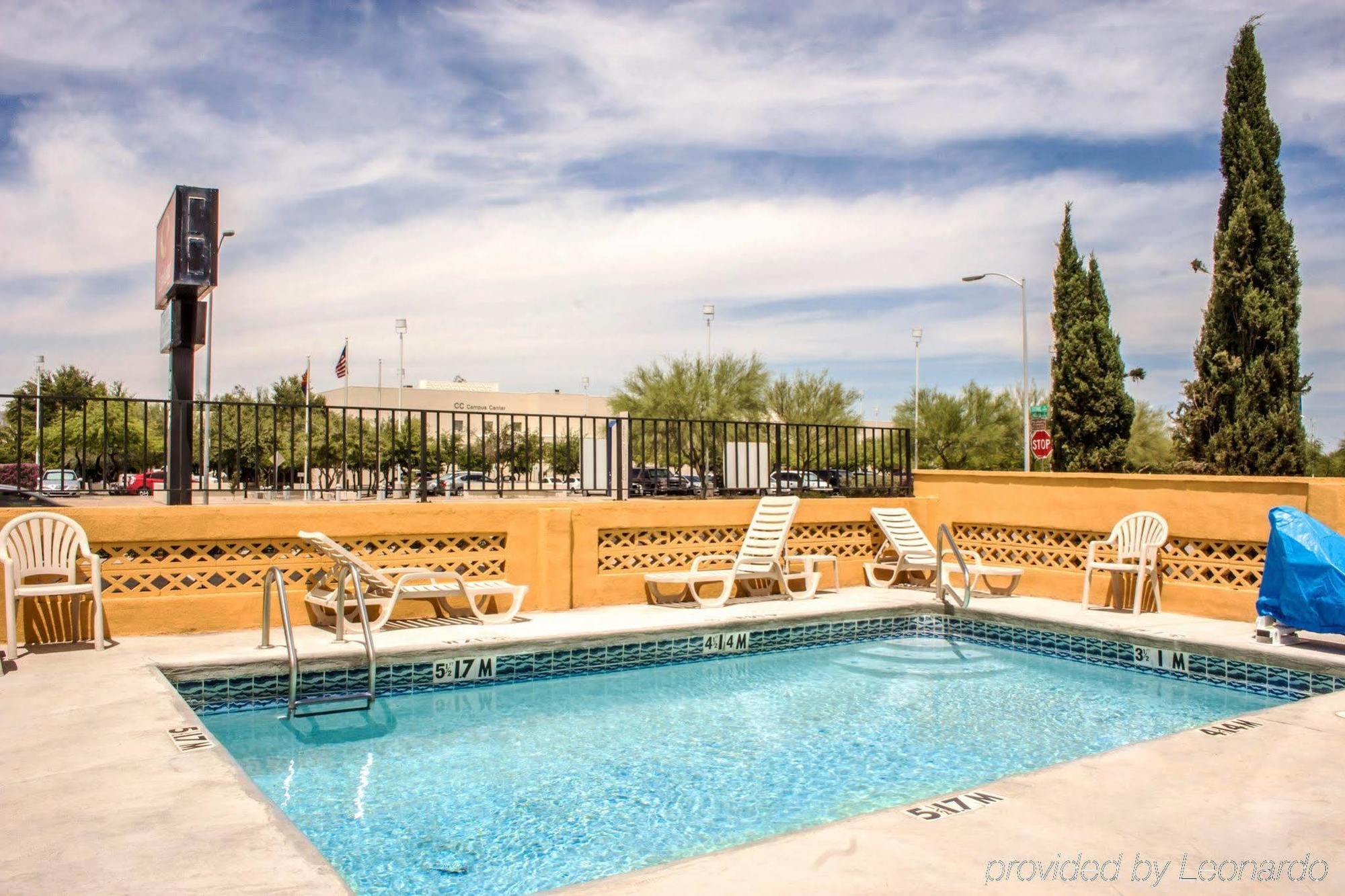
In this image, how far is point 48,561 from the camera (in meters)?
7.16

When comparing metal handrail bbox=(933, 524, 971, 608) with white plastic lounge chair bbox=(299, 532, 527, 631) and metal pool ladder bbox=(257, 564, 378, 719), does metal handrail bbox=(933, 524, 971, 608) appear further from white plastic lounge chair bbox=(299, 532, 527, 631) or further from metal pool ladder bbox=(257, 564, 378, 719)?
metal pool ladder bbox=(257, 564, 378, 719)

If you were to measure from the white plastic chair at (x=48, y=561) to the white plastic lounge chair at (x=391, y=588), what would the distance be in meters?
1.51

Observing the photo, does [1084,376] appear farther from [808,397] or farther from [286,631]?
[286,631]

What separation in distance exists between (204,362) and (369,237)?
40.4ft

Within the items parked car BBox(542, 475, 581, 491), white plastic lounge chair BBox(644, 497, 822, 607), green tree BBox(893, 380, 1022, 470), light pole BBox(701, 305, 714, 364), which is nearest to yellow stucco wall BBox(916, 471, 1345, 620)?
white plastic lounge chair BBox(644, 497, 822, 607)

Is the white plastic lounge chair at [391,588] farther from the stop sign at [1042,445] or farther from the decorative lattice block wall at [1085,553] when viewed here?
the stop sign at [1042,445]

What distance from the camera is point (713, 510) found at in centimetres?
1055

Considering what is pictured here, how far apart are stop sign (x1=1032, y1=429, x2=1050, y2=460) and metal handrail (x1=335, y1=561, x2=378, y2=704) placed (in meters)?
23.6

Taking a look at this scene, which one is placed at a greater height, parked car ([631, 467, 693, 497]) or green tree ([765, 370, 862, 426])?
green tree ([765, 370, 862, 426])

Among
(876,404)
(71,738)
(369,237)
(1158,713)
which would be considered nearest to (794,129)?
(369,237)

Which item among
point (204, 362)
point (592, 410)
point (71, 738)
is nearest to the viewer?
point (71, 738)

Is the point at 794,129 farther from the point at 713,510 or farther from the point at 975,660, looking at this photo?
the point at 975,660

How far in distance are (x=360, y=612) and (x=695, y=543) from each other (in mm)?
4132

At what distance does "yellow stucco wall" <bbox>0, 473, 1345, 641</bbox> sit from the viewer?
25.8 ft
